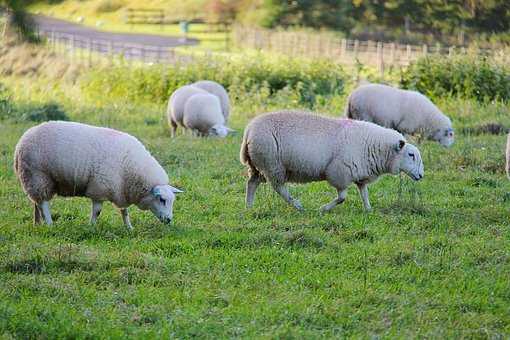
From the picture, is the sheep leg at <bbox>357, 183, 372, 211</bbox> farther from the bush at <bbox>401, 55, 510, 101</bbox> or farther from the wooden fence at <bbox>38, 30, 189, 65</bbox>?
the wooden fence at <bbox>38, 30, 189, 65</bbox>

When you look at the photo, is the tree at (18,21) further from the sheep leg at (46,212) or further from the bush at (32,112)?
the bush at (32,112)

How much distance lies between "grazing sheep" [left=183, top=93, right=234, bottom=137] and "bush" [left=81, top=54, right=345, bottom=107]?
456 cm

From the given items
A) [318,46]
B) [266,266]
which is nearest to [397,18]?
[318,46]

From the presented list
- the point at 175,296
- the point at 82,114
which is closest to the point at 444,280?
the point at 175,296

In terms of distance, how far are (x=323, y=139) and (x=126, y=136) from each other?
83.8 inches

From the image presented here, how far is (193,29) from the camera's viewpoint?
4469cm

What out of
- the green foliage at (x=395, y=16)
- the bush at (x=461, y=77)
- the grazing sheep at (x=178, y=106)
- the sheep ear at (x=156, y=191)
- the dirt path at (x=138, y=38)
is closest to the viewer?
the sheep ear at (x=156, y=191)

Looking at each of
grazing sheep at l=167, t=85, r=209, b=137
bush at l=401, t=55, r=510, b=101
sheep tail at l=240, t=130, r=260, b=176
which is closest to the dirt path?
bush at l=401, t=55, r=510, b=101

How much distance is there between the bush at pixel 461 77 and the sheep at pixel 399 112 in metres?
4.59

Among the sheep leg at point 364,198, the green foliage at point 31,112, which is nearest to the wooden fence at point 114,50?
the green foliage at point 31,112

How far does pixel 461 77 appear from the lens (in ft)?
65.2

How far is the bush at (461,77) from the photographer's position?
765 inches

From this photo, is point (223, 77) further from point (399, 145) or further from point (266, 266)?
point (266, 266)

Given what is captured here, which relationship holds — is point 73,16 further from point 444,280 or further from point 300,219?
point 300,219
